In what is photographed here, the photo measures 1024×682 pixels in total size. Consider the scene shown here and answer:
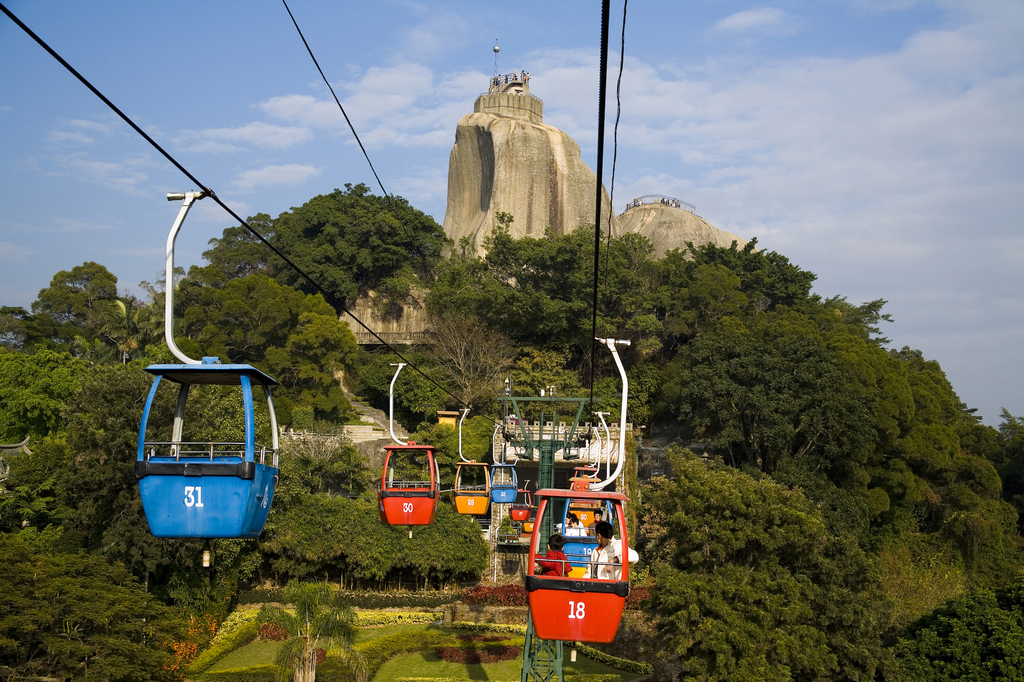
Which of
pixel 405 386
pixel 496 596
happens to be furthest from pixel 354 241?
pixel 496 596

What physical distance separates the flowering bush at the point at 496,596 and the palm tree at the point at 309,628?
959cm

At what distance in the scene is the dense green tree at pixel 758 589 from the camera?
18828 mm

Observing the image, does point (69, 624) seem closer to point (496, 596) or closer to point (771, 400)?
point (496, 596)

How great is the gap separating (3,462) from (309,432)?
36.9ft

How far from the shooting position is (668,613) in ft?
65.5

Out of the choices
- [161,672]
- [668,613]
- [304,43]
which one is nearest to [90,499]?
[161,672]

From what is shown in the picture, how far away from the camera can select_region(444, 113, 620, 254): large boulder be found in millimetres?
58531

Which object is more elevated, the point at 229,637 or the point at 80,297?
the point at 80,297

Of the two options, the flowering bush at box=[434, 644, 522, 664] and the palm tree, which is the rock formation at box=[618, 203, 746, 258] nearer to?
the flowering bush at box=[434, 644, 522, 664]

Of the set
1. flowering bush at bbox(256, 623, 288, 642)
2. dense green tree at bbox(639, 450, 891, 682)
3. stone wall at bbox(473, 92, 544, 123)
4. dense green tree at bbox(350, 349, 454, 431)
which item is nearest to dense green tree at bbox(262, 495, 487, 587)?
flowering bush at bbox(256, 623, 288, 642)

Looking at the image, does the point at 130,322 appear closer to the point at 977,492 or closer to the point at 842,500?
the point at 842,500

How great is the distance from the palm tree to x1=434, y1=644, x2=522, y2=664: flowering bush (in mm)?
5279

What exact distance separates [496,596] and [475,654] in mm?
4427

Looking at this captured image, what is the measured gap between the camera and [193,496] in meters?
6.90
